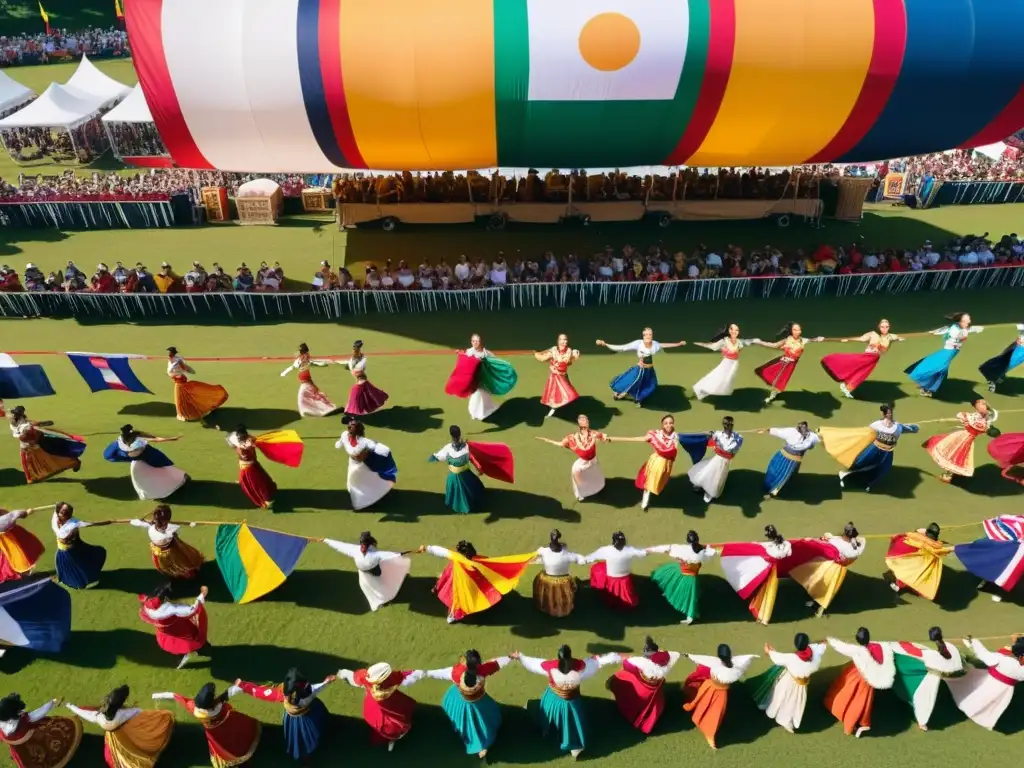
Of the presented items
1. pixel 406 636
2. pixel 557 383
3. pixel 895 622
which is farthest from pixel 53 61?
pixel 895 622

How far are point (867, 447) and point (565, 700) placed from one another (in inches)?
250

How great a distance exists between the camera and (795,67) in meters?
14.0

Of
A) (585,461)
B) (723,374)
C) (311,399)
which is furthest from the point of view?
(723,374)

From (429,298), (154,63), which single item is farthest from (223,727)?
(154,63)

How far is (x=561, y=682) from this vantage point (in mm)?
6824

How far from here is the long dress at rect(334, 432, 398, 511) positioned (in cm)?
966

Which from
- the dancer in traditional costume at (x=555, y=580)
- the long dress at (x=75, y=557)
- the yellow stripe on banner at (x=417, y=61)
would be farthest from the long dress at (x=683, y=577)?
the yellow stripe on banner at (x=417, y=61)

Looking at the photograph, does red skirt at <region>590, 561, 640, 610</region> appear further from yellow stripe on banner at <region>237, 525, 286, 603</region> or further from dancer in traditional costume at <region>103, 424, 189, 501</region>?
dancer in traditional costume at <region>103, 424, 189, 501</region>

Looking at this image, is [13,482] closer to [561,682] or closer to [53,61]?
[561,682]

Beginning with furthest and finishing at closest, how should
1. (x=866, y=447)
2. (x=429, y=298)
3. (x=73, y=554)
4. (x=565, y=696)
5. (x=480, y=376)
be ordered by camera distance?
(x=429, y=298)
(x=480, y=376)
(x=866, y=447)
(x=73, y=554)
(x=565, y=696)

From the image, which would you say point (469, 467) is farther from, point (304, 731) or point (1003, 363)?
point (1003, 363)

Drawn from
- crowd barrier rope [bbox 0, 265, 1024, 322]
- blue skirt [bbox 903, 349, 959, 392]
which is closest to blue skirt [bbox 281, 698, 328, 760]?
crowd barrier rope [bbox 0, 265, 1024, 322]

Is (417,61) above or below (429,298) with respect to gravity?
above

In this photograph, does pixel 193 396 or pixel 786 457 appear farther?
pixel 193 396
